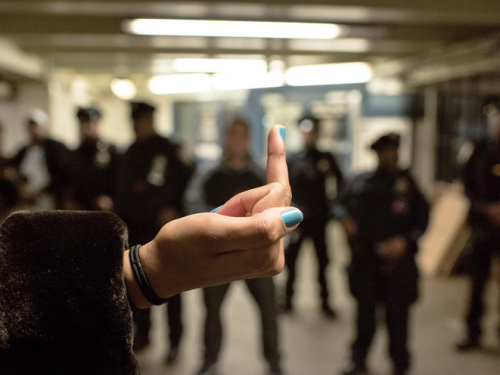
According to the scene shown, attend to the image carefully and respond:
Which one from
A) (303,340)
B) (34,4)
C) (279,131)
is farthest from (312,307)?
(34,4)

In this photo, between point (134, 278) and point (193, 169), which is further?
point (193, 169)

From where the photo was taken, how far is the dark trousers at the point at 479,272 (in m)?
2.83

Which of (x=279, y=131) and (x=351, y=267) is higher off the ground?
(x=279, y=131)

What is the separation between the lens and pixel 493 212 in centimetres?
272

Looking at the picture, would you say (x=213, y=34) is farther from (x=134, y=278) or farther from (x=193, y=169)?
(x=134, y=278)

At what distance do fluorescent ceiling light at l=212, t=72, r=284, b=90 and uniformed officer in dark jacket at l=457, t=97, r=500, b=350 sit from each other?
455 centimetres

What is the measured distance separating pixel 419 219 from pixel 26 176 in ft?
11.6

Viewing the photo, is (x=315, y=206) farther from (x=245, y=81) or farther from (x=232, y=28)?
(x=245, y=81)

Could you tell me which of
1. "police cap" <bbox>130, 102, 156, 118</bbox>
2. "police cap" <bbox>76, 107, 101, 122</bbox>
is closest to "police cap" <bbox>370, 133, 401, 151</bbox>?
"police cap" <bbox>130, 102, 156, 118</bbox>

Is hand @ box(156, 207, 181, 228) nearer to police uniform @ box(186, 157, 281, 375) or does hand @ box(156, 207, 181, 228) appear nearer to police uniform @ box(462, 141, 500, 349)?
police uniform @ box(186, 157, 281, 375)

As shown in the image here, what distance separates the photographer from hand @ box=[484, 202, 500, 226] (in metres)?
2.70

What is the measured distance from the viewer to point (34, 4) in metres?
3.36

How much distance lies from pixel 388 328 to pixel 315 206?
129 centimetres

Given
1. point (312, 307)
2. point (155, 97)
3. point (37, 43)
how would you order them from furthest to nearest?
1. point (155, 97)
2. point (37, 43)
3. point (312, 307)
